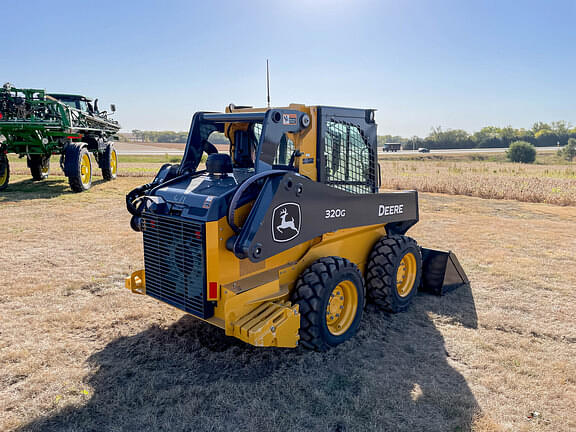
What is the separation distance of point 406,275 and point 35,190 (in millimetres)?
13250

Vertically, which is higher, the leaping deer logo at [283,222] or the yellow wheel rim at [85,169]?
the yellow wheel rim at [85,169]

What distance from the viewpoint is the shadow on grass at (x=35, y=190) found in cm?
1303

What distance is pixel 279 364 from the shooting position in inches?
159

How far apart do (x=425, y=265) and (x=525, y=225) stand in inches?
224

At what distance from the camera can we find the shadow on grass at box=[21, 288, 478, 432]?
10.6ft

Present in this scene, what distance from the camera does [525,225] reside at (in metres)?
10.3

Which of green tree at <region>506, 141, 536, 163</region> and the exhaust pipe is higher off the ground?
green tree at <region>506, 141, 536, 163</region>

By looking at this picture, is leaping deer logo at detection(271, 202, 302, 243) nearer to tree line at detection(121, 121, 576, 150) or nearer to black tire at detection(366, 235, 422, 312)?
black tire at detection(366, 235, 422, 312)

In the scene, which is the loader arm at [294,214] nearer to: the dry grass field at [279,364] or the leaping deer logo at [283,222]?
the leaping deer logo at [283,222]

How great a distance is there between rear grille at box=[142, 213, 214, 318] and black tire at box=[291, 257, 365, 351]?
866 mm

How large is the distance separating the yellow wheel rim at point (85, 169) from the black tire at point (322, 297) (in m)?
12.0

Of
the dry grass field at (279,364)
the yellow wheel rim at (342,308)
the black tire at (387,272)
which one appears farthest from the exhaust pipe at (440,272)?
the yellow wheel rim at (342,308)

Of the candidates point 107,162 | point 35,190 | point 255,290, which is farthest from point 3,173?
point 255,290

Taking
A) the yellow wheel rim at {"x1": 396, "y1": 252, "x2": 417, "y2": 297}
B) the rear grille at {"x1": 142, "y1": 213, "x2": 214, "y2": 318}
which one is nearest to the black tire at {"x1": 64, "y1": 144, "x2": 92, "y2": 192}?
the rear grille at {"x1": 142, "y1": 213, "x2": 214, "y2": 318}
